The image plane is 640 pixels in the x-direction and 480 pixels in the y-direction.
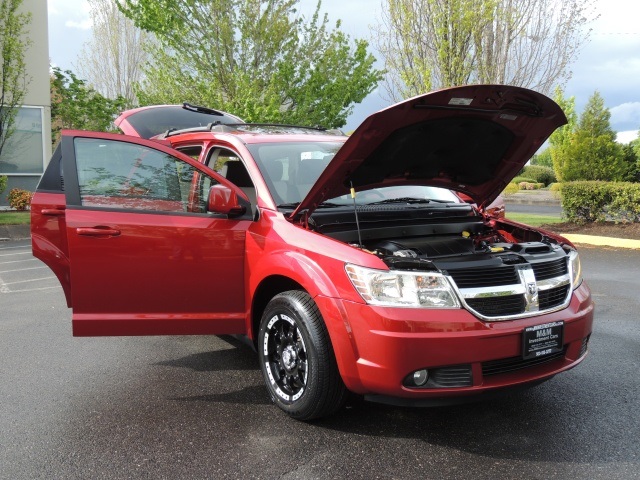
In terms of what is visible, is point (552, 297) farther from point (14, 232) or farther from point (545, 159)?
point (545, 159)

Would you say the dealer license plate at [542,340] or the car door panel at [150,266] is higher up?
the car door panel at [150,266]

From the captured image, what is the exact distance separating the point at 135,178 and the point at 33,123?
621 inches

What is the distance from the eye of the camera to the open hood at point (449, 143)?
3.42m

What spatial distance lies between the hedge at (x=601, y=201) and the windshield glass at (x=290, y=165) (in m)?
10.1

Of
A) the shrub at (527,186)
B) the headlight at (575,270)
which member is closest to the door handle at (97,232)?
the headlight at (575,270)

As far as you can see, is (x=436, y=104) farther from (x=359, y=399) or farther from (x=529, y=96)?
(x=359, y=399)

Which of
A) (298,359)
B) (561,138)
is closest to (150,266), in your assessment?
(298,359)

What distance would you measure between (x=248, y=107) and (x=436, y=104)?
32.6 ft

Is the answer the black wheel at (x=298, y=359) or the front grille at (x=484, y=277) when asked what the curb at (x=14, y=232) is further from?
the front grille at (x=484, y=277)

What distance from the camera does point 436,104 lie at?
135 inches

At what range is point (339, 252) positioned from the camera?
10.5ft

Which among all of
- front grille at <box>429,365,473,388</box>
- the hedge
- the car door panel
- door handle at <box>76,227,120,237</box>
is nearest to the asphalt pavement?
front grille at <box>429,365,473,388</box>

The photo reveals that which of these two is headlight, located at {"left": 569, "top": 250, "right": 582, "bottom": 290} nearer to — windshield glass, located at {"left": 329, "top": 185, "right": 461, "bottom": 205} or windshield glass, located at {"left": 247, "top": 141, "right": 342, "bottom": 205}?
windshield glass, located at {"left": 329, "top": 185, "right": 461, "bottom": 205}

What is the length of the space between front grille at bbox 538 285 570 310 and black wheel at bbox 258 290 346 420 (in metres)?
1.22
